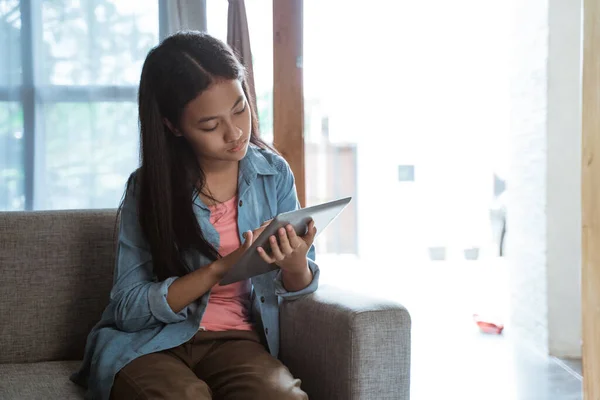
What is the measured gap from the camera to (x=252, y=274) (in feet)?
4.84

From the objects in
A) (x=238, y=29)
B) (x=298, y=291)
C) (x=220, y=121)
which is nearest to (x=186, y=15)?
(x=238, y=29)

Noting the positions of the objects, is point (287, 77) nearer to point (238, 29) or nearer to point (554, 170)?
point (238, 29)

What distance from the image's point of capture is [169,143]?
1623mm

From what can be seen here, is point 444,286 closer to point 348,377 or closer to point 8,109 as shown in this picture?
point 8,109

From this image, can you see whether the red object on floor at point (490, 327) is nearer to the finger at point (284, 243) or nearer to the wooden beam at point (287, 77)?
the wooden beam at point (287, 77)

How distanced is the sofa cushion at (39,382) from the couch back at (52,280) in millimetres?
80

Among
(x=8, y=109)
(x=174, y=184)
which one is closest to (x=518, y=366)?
(x=174, y=184)

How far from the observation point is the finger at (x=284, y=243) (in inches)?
53.9

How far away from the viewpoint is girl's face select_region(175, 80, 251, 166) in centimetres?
150

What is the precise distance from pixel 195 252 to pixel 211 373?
0.27 metres

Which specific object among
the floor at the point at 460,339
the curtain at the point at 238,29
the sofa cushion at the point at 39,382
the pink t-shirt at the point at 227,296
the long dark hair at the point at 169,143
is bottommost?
the floor at the point at 460,339

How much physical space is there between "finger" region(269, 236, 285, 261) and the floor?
25cm

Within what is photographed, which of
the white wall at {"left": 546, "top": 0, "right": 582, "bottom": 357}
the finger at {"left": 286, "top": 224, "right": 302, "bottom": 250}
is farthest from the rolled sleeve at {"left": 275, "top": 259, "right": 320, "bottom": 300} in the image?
the white wall at {"left": 546, "top": 0, "right": 582, "bottom": 357}

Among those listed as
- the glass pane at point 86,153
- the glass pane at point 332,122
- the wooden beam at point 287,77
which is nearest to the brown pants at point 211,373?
the wooden beam at point 287,77
